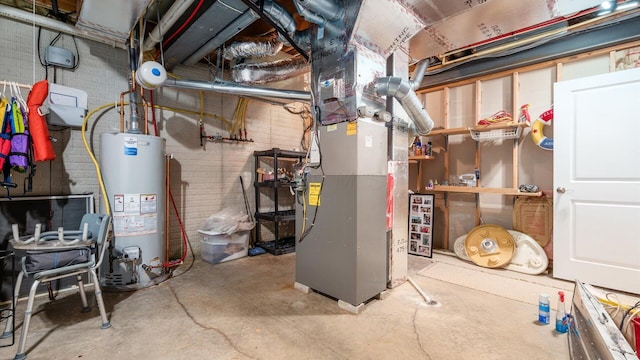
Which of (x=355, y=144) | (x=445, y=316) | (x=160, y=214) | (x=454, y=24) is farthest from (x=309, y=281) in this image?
(x=454, y=24)

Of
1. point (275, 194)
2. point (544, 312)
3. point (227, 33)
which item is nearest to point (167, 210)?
point (275, 194)

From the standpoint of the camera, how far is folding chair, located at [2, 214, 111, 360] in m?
1.75

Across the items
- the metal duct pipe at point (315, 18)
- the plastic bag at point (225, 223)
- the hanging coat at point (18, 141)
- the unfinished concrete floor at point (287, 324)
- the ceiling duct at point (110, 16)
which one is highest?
the ceiling duct at point (110, 16)

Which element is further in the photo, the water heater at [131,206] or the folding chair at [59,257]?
the water heater at [131,206]

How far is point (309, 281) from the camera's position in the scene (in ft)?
8.54

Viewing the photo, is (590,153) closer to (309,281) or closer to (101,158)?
(309,281)

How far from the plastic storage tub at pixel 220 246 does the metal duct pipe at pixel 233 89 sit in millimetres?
1718

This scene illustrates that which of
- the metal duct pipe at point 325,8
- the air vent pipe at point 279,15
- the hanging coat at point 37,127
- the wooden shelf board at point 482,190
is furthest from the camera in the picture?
the wooden shelf board at point 482,190

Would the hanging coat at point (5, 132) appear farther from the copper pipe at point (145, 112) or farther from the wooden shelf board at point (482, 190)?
the wooden shelf board at point (482, 190)

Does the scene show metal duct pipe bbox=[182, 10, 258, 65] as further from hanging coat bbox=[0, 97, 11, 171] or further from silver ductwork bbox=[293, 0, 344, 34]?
hanging coat bbox=[0, 97, 11, 171]

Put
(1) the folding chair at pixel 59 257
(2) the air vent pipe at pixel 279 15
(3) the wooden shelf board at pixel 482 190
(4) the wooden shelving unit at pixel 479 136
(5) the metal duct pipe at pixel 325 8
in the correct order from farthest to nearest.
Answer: (4) the wooden shelving unit at pixel 479 136, (3) the wooden shelf board at pixel 482 190, (2) the air vent pipe at pixel 279 15, (5) the metal duct pipe at pixel 325 8, (1) the folding chair at pixel 59 257

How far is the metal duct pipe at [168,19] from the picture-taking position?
2.26 meters

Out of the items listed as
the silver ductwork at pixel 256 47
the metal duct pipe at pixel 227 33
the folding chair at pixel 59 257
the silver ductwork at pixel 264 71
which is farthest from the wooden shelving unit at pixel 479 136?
the folding chair at pixel 59 257

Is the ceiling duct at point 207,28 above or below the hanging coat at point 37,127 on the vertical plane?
above
